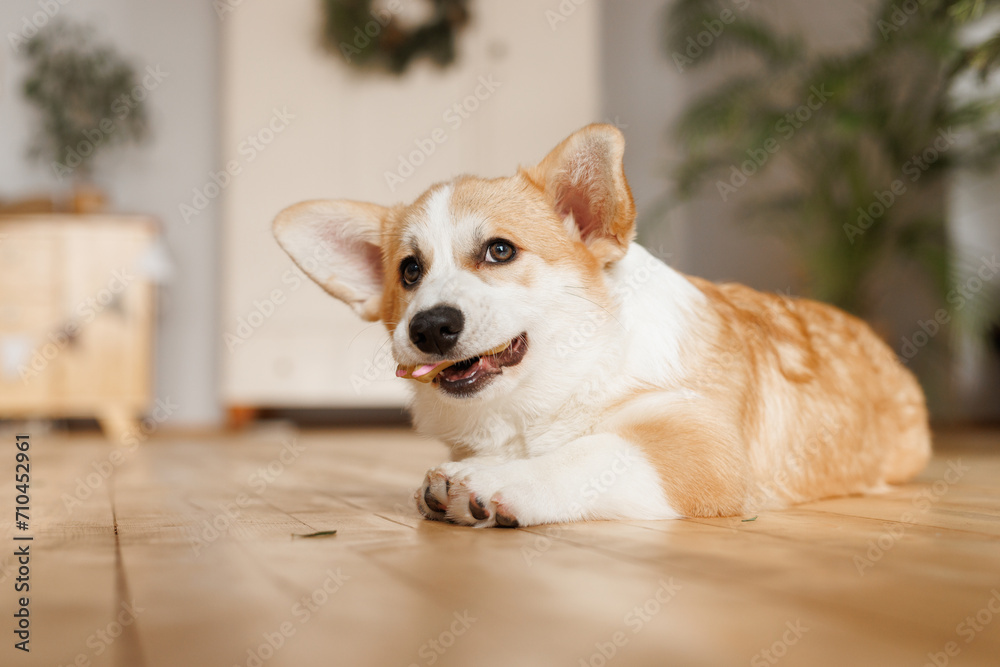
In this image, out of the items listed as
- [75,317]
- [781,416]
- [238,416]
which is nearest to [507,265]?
[781,416]

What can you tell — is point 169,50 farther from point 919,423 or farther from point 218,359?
point 919,423

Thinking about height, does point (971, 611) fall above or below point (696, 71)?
below

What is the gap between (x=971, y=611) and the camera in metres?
0.82

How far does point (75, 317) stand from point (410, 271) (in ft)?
13.6

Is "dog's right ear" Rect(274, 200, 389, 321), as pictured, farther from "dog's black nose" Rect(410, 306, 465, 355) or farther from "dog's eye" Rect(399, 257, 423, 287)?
"dog's black nose" Rect(410, 306, 465, 355)

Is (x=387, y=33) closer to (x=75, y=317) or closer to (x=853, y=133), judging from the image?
(x=75, y=317)

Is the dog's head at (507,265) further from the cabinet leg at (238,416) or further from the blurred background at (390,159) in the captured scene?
the cabinet leg at (238,416)

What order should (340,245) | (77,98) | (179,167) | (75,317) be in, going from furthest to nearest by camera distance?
(179,167) < (77,98) < (75,317) < (340,245)

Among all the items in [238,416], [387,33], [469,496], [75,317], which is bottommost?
[238,416]

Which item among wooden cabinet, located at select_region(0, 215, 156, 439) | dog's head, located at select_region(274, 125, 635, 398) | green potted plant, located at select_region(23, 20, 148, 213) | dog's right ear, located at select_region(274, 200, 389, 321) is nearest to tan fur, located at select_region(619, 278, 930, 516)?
dog's head, located at select_region(274, 125, 635, 398)

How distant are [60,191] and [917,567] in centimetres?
627

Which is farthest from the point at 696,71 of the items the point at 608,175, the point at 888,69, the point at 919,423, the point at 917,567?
the point at 917,567

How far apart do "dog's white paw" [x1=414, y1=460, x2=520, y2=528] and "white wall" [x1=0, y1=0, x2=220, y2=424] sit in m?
5.18

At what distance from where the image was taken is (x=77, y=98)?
5793mm
